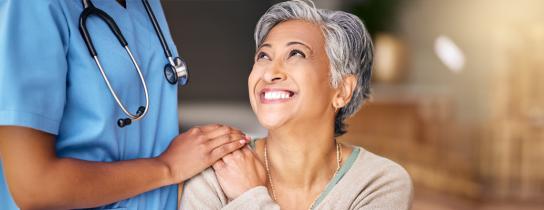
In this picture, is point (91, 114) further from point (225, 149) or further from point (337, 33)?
point (337, 33)

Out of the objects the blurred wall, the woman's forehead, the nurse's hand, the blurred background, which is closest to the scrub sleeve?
the nurse's hand

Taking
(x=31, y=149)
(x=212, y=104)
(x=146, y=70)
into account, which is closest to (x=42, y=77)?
(x=31, y=149)

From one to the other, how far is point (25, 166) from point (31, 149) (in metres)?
0.03

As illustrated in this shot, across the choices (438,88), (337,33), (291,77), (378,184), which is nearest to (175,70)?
(291,77)

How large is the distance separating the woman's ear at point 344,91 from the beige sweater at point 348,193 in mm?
150

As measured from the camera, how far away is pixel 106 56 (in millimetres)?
1293

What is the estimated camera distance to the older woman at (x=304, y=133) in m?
1.53

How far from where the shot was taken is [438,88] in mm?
6266

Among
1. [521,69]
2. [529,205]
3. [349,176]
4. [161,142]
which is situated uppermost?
[161,142]

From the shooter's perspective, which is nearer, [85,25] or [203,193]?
[85,25]

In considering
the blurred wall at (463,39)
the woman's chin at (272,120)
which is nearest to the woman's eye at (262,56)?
the woman's chin at (272,120)

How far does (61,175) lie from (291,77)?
0.54 m

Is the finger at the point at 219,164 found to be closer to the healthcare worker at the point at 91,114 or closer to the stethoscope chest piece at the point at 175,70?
the healthcare worker at the point at 91,114

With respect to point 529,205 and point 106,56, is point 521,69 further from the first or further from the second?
point 106,56
